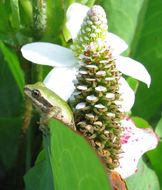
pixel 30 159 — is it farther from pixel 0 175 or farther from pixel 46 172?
pixel 46 172

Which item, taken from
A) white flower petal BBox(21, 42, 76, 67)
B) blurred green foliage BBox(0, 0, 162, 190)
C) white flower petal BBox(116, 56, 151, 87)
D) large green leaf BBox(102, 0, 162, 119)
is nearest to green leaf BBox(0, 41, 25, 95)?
blurred green foliage BBox(0, 0, 162, 190)

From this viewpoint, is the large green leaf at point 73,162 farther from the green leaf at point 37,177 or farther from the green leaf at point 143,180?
the green leaf at point 143,180

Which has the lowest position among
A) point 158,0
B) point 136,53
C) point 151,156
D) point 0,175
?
point 0,175

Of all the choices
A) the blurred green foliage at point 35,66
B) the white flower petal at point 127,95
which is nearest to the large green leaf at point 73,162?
the blurred green foliage at point 35,66

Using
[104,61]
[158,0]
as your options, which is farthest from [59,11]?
[158,0]

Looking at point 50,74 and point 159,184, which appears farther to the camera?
point 159,184

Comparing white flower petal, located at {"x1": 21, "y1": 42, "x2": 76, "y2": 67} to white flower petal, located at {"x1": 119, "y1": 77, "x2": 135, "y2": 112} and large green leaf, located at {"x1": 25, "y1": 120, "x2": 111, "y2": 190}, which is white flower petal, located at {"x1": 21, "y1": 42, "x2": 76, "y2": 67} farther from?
large green leaf, located at {"x1": 25, "y1": 120, "x2": 111, "y2": 190}
